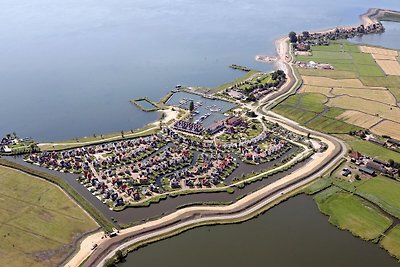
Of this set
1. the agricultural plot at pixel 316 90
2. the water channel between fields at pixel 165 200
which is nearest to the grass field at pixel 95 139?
the water channel between fields at pixel 165 200

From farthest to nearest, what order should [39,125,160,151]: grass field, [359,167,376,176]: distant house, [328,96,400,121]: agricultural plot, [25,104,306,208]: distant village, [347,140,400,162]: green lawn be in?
1. [328,96,400,121]: agricultural plot
2. [39,125,160,151]: grass field
3. [347,140,400,162]: green lawn
4. [359,167,376,176]: distant house
5. [25,104,306,208]: distant village

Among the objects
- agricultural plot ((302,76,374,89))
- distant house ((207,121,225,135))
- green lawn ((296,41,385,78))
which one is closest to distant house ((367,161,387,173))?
distant house ((207,121,225,135))

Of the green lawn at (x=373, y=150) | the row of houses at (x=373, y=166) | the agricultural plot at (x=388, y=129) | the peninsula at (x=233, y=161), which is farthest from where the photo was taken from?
the agricultural plot at (x=388, y=129)

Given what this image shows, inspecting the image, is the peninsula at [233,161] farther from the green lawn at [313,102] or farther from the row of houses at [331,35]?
the row of houses at [331,35]

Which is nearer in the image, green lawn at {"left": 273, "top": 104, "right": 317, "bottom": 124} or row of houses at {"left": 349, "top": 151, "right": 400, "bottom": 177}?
row of houses at {"left": 349, "top": 151, "right": 400, "bottom": 177}

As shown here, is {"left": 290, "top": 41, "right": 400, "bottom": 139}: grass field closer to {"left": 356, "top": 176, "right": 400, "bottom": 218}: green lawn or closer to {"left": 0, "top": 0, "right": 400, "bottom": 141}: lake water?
{"left": 356, "top": 176, "right": 400, "bottom": 218}: green lawn

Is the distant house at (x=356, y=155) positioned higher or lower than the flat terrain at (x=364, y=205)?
higher

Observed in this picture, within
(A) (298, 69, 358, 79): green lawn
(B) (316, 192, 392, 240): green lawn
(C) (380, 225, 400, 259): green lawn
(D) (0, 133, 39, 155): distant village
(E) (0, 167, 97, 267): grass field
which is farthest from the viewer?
(A) (298, 69, 358, 79): green lawn

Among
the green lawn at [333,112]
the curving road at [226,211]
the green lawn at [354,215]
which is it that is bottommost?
the green lawn at [354,215]

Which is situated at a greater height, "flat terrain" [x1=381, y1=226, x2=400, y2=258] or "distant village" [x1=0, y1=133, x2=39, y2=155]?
"distant village" [x1=0, y1=133, x2=39, y2=155]
